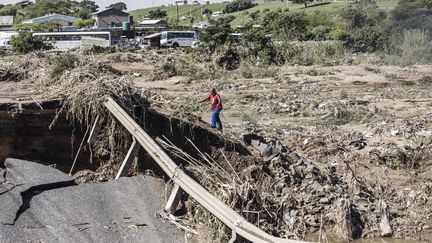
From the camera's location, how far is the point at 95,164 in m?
9.52

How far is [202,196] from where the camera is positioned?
592 centimetres

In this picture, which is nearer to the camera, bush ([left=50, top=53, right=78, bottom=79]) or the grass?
bush ([left=50, top=53, right=78, bottom=79])

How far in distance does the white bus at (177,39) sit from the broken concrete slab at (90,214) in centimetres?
4543

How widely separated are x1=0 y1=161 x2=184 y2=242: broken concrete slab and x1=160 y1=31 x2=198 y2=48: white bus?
149 feet

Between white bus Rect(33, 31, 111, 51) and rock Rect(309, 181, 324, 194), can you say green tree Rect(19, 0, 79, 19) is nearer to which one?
white bus Rect(33, 31, 111, 51)

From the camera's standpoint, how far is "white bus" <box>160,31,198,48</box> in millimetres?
52344


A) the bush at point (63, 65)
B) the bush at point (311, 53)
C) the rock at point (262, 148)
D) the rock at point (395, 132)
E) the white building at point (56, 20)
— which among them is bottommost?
the white building at point (56, 20)

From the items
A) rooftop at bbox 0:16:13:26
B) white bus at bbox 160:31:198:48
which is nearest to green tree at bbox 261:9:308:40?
white bus at bbox 160:31:198:48

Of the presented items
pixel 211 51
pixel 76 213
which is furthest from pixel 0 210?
pixel 211 51

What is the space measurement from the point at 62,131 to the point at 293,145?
6455 millimetres

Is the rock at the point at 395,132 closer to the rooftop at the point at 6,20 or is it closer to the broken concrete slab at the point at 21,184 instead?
the broken concrete slab at the point at 21,184

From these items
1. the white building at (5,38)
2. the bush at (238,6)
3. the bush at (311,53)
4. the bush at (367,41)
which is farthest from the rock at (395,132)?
the bush at (238,6)

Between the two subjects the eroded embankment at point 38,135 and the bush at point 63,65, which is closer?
the eroded embankment at point 38,135

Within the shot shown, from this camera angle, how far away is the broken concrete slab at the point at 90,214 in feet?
19.6
